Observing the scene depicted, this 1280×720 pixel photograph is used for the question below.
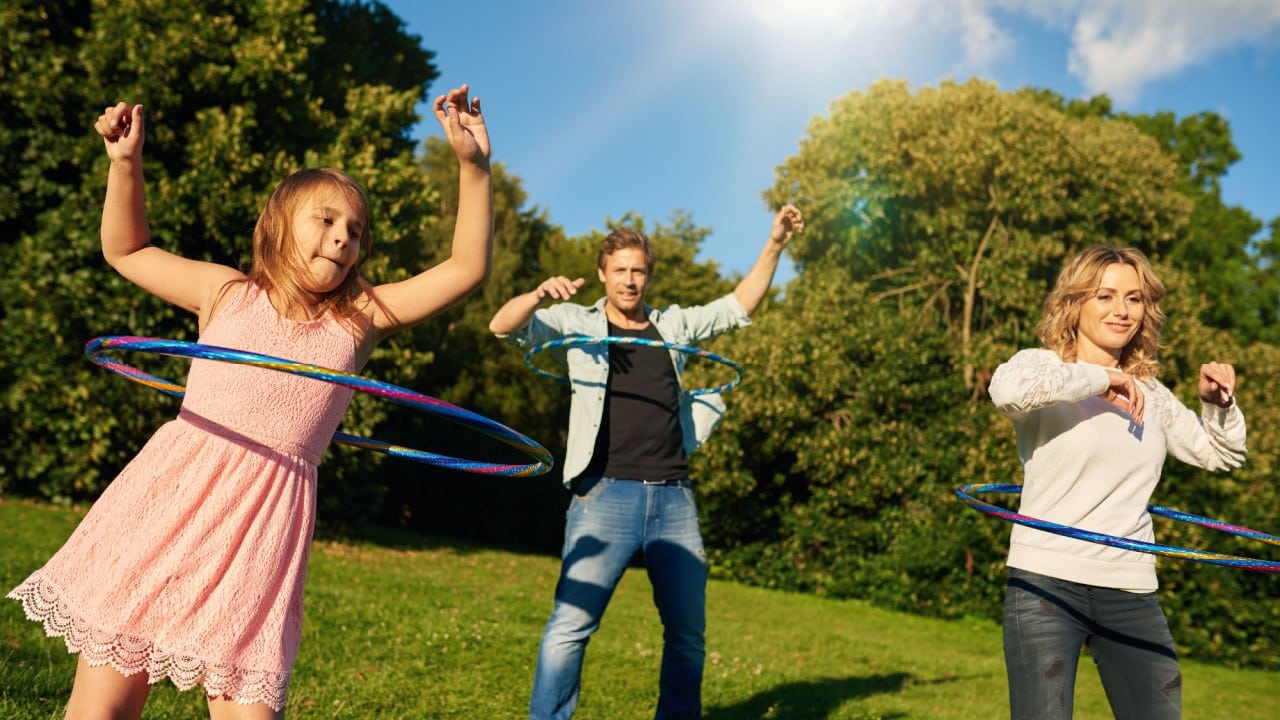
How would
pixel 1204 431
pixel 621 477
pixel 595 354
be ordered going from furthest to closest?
pixel 595 354
pixel 621 477
pixel 1204 431

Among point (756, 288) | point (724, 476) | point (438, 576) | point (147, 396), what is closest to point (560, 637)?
point (756, 288)

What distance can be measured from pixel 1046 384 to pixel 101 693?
2759mm

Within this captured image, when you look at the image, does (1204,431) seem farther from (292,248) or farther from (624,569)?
(292,248)

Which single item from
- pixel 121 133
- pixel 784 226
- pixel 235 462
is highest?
pixel 784 226

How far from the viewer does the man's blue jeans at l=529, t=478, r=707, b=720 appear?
4.27m

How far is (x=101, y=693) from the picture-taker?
238cm

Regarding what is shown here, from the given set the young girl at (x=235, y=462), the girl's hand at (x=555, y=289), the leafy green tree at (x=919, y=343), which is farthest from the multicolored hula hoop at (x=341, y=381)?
the leafy green tree at (x=919, y=343)

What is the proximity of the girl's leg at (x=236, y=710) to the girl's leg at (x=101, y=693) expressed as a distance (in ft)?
0.52

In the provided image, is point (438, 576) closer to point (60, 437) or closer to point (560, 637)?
point (60, 437)

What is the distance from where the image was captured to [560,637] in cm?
424

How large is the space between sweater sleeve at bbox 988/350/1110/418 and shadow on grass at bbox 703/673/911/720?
3.73m

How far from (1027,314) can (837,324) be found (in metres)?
2.94

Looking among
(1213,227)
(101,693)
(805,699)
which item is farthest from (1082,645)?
(1213,227)

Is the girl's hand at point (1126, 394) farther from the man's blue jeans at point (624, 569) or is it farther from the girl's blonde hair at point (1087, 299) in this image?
the man's blue jeans at point (624, 569)
